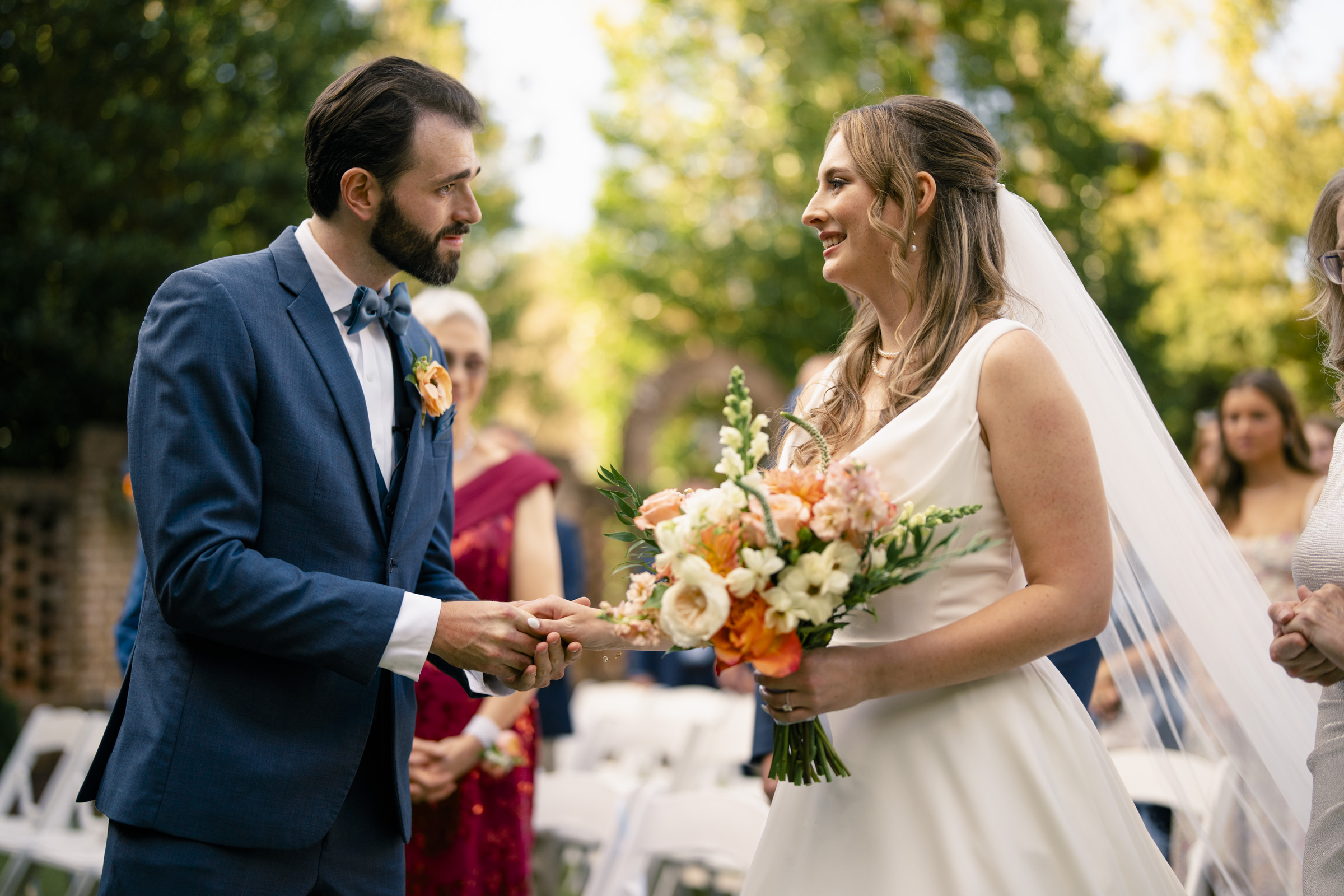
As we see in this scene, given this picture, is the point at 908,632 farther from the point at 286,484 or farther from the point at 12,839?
the point at 12,839

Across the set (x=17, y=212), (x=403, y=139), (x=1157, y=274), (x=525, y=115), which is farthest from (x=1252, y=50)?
(x=403, y=139)

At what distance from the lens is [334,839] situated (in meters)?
2.22

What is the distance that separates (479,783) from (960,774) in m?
1.77

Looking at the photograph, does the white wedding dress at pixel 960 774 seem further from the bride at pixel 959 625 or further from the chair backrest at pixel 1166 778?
the chair backrest at pixel 1166 778

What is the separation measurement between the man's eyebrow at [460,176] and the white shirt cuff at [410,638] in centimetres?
95

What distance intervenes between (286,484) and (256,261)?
1.62ft

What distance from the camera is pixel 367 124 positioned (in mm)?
2428

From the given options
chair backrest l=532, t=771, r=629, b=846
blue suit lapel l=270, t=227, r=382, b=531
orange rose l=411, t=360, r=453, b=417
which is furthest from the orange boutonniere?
chair backrest l=532, t=771, r=629, b=846

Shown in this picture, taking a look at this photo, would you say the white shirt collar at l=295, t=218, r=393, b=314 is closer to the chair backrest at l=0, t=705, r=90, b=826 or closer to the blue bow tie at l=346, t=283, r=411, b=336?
the blue bow tie at l=346, t=283, r=411, b=336

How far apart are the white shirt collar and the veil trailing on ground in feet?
4.85

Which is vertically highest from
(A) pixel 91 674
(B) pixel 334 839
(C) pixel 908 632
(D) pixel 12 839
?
(C) pixel 908 632

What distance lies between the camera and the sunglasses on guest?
2471mm

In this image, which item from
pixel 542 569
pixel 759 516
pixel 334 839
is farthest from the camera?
pixel 542 569

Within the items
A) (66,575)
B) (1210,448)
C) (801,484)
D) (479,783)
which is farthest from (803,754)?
(66,575)
